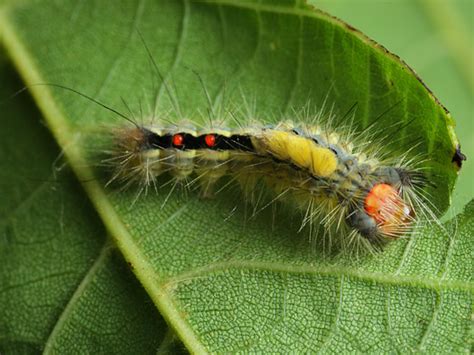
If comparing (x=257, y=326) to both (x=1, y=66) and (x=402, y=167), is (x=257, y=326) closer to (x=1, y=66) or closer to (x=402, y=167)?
(x=402, y=167)

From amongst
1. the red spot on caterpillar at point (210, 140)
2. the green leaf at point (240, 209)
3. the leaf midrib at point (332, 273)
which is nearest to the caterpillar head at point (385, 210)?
the green leaf at point (240, 209)

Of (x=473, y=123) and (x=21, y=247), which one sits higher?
(x=473, y=123)

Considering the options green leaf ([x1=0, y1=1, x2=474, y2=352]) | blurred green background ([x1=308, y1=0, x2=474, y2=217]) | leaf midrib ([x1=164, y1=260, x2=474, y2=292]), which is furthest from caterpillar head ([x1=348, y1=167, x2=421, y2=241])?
blurred green background ([x1=308, y1=0, x2=474, y2=217])

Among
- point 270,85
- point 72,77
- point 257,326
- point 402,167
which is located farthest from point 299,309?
point 72,77

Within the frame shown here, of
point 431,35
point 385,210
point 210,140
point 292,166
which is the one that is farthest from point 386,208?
point 431,35

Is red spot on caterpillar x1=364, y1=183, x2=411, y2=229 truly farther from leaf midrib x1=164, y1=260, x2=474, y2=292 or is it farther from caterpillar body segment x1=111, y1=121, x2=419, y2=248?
leaf midrib x1=164, y1=260, x2=474, y2=292

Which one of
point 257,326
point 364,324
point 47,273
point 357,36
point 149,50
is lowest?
point 47,273
